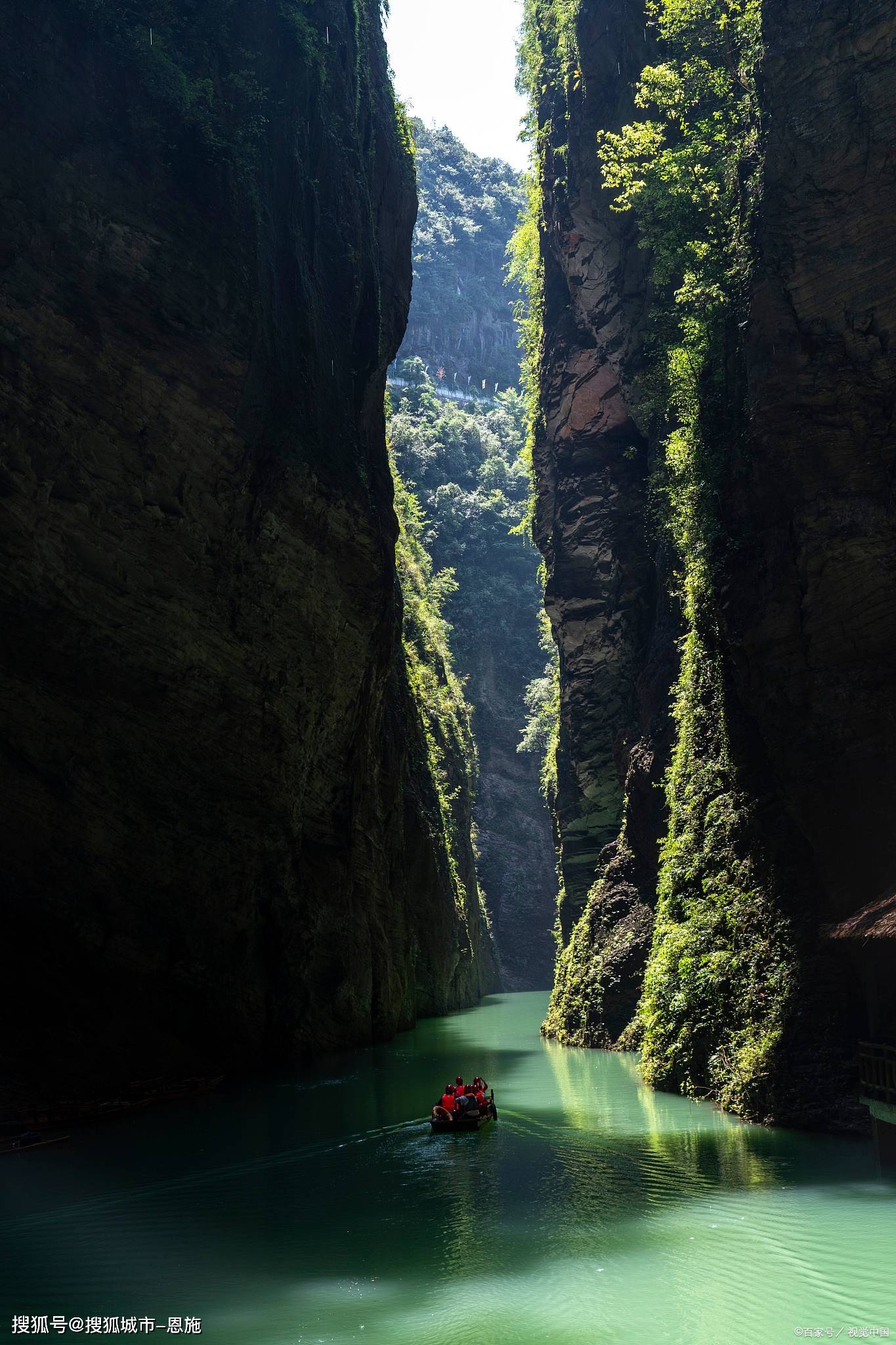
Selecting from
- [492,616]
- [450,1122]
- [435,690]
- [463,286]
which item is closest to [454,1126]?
[450,1122]

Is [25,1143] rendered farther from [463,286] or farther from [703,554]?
[463,286]

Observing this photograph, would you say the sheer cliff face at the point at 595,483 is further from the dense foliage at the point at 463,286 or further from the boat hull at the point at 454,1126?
the dense foliage at the point at 463,286

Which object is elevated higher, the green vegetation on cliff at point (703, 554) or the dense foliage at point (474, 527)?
the dense foliage at point (474, 527)

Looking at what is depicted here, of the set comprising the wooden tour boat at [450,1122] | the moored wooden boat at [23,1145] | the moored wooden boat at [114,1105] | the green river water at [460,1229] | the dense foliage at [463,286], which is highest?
the dense foliage at [463,286]

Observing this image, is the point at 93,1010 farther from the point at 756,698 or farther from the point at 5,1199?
the point at 756,698

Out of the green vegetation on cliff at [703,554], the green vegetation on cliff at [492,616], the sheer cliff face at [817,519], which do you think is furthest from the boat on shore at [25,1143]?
the green vegetation on cliff at [492,616]

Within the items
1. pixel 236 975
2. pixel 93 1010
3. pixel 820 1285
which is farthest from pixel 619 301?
pixel 820 1285
